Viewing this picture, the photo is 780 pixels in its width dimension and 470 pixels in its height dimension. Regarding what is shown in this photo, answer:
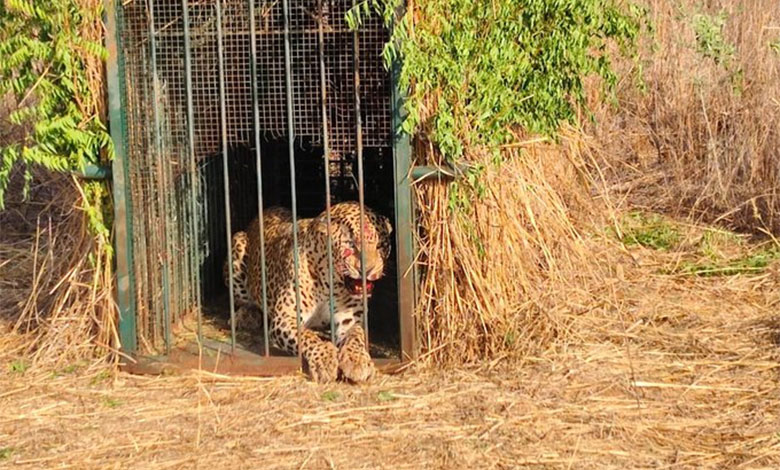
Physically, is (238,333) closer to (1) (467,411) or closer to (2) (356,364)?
(2) (356,364)

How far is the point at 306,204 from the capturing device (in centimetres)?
841

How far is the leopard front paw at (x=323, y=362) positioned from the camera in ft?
18.7

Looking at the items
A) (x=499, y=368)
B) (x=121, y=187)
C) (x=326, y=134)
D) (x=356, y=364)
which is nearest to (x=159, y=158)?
(x=121, y=187)

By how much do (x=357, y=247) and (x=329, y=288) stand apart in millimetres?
268

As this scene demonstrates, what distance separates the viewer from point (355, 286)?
6.23m

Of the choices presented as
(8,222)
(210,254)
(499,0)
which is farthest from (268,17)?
(8,222)

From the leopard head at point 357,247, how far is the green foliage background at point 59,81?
1210 millimetres

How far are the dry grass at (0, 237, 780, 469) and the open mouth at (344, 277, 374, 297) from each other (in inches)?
23.7

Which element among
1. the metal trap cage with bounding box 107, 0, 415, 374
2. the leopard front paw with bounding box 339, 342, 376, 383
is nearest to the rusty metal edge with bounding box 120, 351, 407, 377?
the metal trap cage with bounding box 107, 0, 415, 374

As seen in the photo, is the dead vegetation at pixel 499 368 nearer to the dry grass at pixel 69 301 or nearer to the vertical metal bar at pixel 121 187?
the dry grass at pixel 69 301

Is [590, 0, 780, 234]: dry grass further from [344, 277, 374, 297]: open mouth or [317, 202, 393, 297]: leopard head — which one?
[344, 277, 374, 297]: open mouth

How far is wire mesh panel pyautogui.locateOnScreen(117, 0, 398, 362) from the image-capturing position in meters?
5.79

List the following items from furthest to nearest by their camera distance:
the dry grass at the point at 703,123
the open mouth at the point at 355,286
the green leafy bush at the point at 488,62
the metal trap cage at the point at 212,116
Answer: the dry grass at the point at 703,123
the open mouth at the point at 355,286
the metal trap cage at the point at 212,116
the green leafy bush at the point at 488,62

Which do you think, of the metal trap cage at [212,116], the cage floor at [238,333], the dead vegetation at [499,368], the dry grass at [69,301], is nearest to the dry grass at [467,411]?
the dead vegetation at [499,368]
